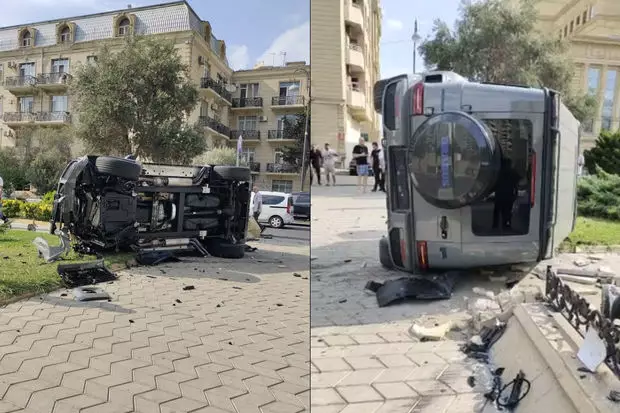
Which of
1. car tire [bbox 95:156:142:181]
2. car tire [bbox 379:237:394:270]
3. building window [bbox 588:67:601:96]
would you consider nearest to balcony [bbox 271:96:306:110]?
car tire [bbox 95:156:142:181]

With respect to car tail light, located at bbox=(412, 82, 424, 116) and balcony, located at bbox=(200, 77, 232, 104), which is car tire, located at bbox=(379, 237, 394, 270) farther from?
balcony, located at bbox=(200, 77, 232, 104)

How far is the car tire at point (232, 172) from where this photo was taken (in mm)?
1030

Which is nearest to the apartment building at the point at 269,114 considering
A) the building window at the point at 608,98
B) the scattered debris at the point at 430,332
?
the scattered debris at the point at 430,332

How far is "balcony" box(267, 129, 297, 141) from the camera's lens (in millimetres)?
919

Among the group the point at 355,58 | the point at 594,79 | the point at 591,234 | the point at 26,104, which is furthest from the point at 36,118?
the point at 591,234

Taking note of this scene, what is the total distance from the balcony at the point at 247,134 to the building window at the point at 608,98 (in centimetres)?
385

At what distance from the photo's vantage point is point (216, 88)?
104 centimetres

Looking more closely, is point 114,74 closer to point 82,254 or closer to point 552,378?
point 82,254

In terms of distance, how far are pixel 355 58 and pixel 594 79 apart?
387 cm

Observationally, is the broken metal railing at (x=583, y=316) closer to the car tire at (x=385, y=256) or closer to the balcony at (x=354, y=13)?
the car tire at (x=385, y=256)

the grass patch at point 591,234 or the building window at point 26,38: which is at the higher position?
the building window at point 26,38

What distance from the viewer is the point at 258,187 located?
1.06m

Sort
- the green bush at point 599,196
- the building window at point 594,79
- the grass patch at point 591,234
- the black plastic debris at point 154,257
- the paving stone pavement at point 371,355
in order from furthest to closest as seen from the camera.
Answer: the green bush at point 599,196 → the grass patch at point 591,234 → the building window at point 594,79 → the paving stone pavement at point 371,355 → the black plastic debris at point 154,257

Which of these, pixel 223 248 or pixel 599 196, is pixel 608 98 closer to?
pixel 599 196
